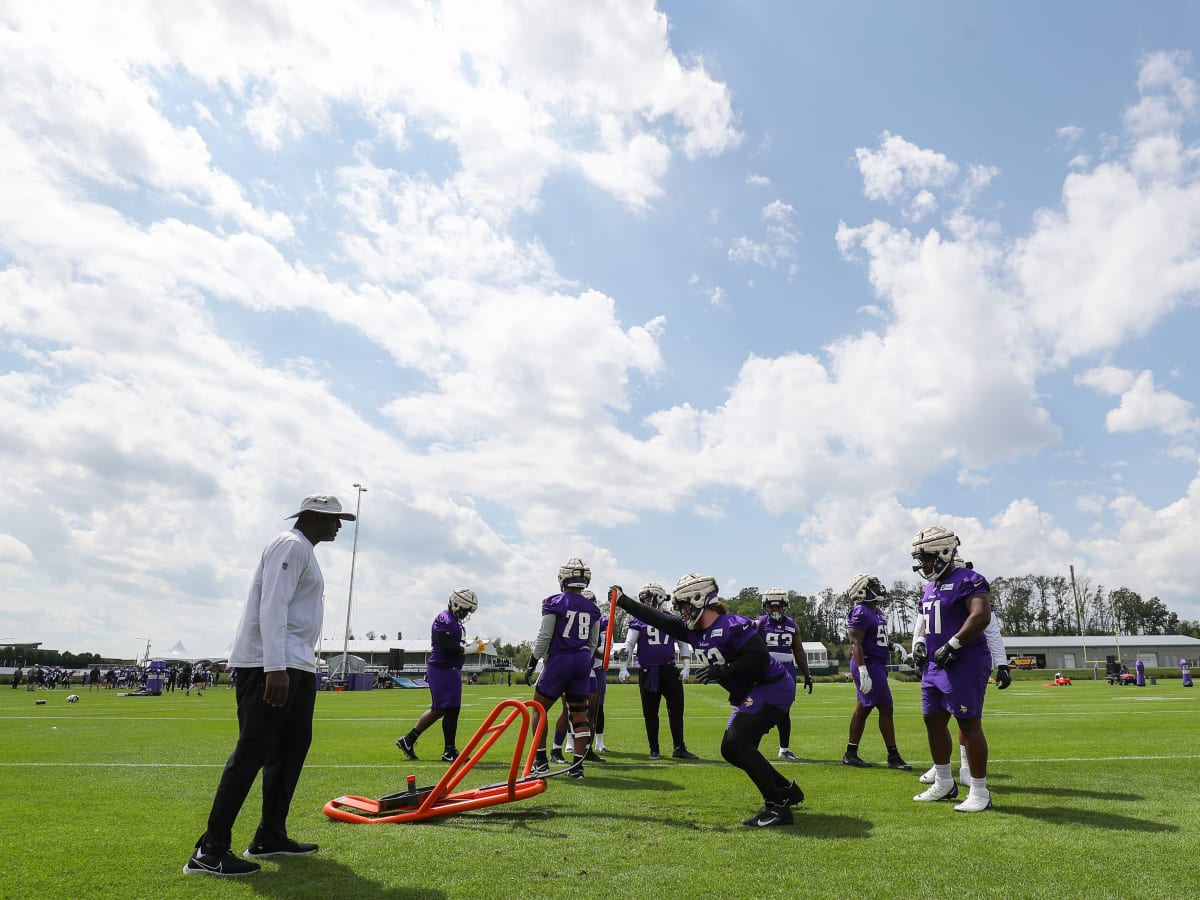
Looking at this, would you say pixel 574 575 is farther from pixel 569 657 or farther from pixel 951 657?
pixel 951 657

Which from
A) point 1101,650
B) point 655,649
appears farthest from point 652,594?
point 1101,650

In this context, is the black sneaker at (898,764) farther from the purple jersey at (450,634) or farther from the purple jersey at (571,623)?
the purple jersey at (450,634)

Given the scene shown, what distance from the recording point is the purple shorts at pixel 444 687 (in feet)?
36.7

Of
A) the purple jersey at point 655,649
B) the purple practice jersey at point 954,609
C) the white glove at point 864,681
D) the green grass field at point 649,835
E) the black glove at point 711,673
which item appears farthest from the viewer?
the purple jersey at point 655,649

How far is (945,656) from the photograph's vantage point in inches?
285

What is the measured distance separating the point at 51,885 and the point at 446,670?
6.68 meters

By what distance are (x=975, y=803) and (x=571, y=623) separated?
4.68m

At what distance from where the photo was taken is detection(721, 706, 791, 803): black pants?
6.46 meters

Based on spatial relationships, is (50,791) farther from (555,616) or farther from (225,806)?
(555,616)

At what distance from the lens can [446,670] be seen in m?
11.3

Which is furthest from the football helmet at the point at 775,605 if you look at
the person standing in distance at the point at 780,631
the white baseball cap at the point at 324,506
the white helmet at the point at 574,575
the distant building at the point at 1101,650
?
the distant building at the point at 1101,650

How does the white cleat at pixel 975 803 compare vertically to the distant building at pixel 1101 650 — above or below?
above

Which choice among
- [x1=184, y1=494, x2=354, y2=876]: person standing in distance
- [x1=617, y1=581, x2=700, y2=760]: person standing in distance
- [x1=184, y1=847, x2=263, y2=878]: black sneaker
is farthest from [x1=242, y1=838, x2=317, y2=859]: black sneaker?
[x1=617, y1=581, x2=700, y2=760]: person standing in distance

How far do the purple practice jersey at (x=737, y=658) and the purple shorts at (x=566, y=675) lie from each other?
99.2 inches
